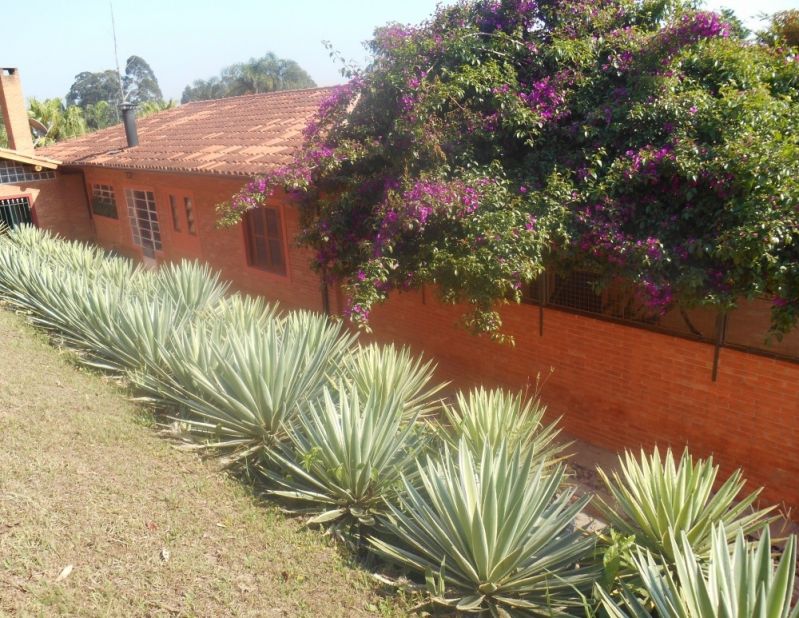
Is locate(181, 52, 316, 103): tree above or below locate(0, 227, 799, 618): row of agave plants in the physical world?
above

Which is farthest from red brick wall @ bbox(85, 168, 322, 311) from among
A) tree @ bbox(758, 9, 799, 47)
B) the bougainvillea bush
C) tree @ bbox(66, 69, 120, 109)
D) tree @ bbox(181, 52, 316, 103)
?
tree @ bbox(66, 69, 120, 109)

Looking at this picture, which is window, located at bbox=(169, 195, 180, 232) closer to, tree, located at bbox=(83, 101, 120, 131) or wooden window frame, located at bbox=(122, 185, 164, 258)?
wooden window frame, located at bbox=(122, 185, 164, 258)

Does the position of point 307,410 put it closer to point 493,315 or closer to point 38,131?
point 493,315

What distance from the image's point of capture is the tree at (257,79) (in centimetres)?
5294

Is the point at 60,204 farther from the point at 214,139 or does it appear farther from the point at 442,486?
the point at 442,486

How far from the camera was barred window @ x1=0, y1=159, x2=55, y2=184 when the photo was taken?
1681 centimetres

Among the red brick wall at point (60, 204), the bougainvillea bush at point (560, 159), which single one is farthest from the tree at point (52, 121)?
the bougainvillea bush at point (560, 159)

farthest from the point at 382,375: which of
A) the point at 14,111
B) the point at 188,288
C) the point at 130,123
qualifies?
the point at 14,111

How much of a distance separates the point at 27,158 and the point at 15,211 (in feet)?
5.54

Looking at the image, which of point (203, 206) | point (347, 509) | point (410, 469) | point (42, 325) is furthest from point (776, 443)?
point (203, 206)

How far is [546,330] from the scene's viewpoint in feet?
25.0

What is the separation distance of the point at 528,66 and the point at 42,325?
7099 millimetres

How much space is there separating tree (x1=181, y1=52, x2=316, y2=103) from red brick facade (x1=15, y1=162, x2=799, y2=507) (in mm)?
44961

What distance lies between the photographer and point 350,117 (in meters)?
7.55
